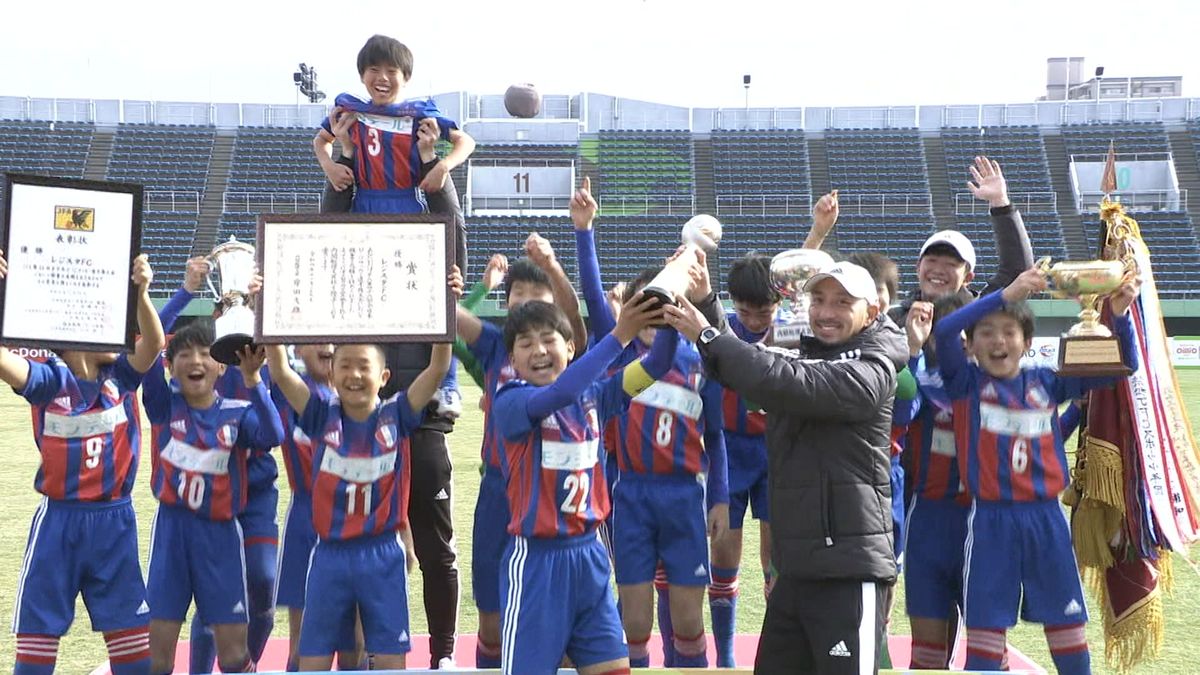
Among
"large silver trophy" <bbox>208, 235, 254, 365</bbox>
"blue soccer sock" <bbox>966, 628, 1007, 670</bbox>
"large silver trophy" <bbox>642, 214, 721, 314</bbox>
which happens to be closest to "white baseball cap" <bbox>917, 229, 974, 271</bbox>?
"large silver trophy" <bbox>642, 214, 721, 314</bbox>

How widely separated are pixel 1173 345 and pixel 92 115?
31379 millimetres

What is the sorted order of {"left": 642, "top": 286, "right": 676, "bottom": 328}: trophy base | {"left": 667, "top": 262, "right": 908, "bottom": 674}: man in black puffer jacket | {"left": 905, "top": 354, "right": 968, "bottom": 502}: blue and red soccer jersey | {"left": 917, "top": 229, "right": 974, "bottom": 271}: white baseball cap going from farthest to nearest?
{"left": 917, "top": 229, "right": 974, "bottom": 271}: white baseball cap, {"left": 905, "top": 354, "right": 968, "bottom": 502}: blue and red soccer jersey, {"left": 642, "top": 286, "right": 676, "bottom": 328}: trophy base, {"left": 667, "top": 262, "right": 908, "bottom": 674}: man in black puffer jacket

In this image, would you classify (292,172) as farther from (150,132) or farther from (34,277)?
(34,277)

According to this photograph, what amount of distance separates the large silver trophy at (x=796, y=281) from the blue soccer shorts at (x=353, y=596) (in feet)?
5.11

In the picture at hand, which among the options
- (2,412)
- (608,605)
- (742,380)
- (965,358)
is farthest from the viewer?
(2,412)

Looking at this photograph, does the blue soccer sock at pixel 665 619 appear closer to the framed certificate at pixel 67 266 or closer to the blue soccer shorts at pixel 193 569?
the blue soccer shorts at pixel 193 569

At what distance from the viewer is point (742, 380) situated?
322cm

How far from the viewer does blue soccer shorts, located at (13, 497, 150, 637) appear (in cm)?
427

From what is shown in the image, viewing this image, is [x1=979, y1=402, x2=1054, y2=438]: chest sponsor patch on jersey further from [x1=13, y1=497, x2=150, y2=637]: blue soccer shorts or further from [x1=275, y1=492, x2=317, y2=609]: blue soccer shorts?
[x1=13, y1=497, x2=150, y2=637]: blue soccer shorts

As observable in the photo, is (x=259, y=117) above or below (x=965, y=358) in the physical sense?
above

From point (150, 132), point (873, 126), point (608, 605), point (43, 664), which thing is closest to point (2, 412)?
point (43, 664)

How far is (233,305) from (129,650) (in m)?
1.32

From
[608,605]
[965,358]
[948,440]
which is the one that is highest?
[965,358]

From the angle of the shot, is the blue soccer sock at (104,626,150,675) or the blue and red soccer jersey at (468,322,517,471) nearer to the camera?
the blue soccer sock at (104,626,150,675)
